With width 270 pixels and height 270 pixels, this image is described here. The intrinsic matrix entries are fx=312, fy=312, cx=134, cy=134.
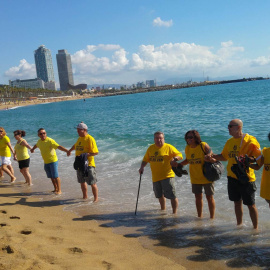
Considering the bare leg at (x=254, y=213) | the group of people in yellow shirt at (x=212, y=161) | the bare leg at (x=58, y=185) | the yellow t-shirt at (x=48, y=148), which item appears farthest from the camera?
the bare leg at (x=58, y=185)

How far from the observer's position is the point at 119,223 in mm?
6020

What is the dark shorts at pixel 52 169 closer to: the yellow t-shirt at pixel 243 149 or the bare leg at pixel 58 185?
the bare leg at pixel 58 185

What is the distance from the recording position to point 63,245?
4.64m

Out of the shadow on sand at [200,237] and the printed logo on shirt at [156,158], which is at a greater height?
the printed logo on shirt at [156,158]

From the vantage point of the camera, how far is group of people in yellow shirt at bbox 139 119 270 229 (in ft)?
15.0

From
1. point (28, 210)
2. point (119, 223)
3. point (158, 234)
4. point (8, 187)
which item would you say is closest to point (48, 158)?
point (28, 210)

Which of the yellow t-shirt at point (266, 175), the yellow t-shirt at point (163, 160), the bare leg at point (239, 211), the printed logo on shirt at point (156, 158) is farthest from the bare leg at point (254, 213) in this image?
the printed logo on shirt at point (156, 158)

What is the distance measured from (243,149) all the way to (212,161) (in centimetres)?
62

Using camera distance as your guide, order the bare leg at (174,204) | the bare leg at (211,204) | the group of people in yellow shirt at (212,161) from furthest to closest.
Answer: the bare leg at (174,204), the bare leg at (211,204), the group of people in yellow shirt at (212,161)

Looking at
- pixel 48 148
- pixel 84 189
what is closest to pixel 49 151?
pixel 48 148

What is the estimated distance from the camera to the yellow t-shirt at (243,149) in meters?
4.65

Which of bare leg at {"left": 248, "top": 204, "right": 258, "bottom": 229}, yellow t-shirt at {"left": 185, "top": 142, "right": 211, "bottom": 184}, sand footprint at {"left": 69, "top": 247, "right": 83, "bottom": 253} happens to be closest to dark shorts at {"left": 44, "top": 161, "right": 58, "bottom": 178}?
sand footprint at {"left": 69, "top": 247, "right": 83, "bottom": 253}

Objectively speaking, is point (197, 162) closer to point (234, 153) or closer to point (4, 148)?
point (234, 153)

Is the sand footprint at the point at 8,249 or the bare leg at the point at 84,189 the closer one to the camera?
the sand footprint at the point at 8,249
